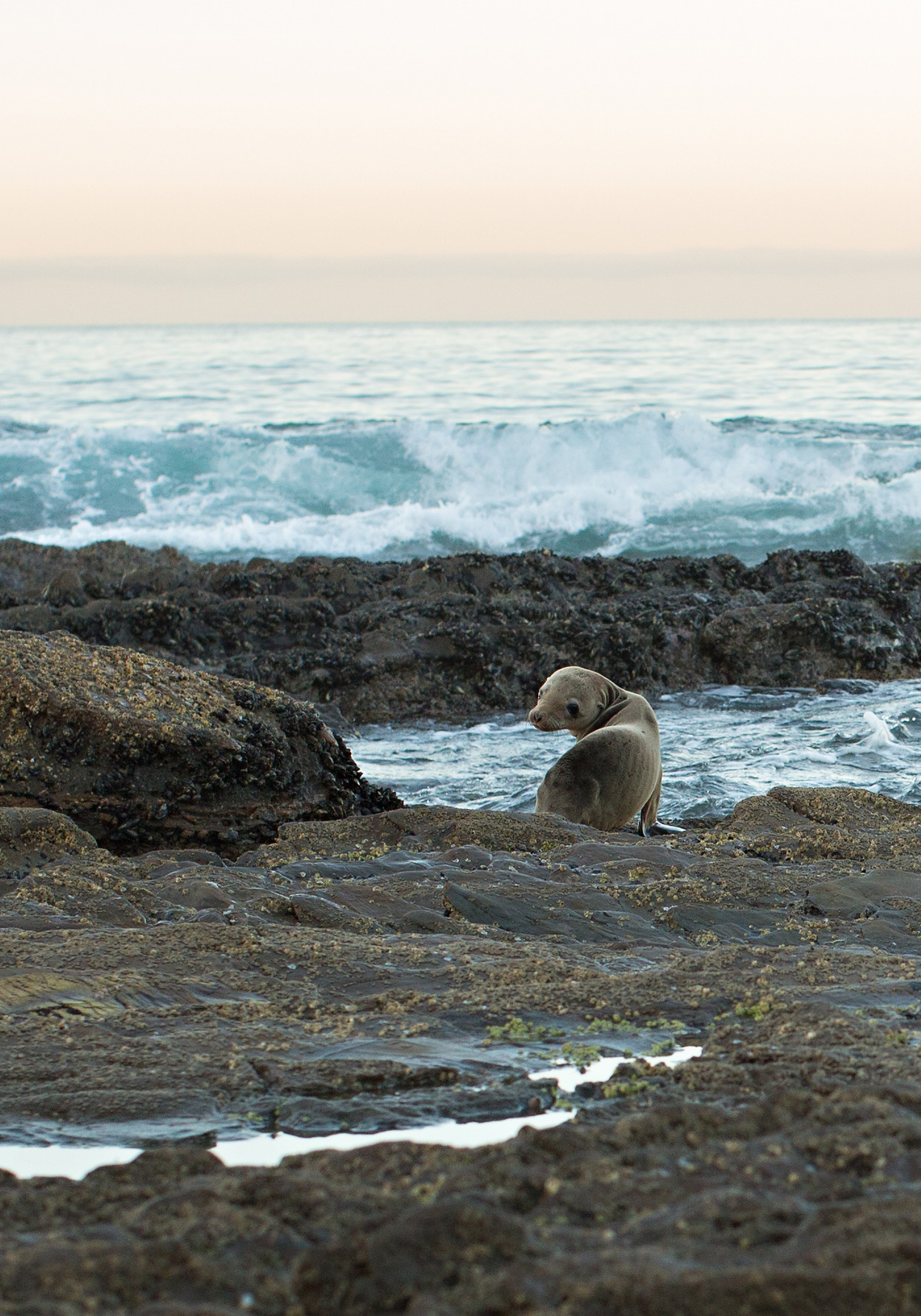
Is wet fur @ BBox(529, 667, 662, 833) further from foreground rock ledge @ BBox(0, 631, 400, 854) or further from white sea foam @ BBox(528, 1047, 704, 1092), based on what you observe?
white sea foam @ BBox(528, 1047, 704, 1092)

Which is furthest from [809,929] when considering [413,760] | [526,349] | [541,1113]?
[526,349]

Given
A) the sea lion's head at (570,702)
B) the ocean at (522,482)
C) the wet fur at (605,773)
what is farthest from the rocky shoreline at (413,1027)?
the ocean at (522,482)

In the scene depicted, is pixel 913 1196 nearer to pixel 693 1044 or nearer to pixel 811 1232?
pixel 811 1232

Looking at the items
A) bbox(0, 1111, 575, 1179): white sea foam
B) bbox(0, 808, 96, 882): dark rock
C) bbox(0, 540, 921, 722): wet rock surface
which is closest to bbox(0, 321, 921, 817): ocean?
bbox(0, 540, 921, 722): wet rock surface

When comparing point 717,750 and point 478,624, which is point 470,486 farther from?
point 717,750

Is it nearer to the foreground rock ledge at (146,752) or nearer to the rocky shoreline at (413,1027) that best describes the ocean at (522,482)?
the foreground rock ledge at (146,752)

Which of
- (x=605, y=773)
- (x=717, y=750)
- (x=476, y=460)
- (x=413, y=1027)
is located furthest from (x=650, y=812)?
(x=476, y=460)

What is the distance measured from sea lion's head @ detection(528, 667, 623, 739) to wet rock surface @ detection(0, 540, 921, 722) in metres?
2.75

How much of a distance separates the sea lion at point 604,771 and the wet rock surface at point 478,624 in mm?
2872

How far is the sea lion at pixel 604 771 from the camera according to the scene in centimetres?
599

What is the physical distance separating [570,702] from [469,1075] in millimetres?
4007

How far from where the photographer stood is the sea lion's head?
638cm

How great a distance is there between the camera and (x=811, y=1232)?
63.1 inches

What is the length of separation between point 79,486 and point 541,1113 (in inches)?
967
